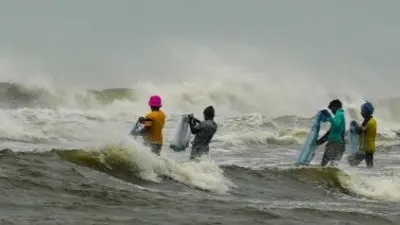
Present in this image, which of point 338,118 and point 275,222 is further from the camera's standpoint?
point 338,118

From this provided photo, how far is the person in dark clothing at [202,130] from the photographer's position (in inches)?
472

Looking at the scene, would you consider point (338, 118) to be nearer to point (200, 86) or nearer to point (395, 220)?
point (395, 220)

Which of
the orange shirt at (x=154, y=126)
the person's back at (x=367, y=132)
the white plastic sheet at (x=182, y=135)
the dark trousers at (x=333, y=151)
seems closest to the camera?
the orange shirt at (x=154, y=126)

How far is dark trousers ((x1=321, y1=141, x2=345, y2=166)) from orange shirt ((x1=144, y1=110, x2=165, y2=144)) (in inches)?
137

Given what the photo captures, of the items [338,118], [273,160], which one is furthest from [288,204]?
[273,160]

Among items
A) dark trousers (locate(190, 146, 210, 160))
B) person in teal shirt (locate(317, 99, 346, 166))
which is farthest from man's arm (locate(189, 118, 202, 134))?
person in teal shirt (locate(317, 99, 346, 166))

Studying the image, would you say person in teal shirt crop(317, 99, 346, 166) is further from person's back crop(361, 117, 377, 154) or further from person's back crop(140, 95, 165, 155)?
person's back crop(140, 95, 165, 155)

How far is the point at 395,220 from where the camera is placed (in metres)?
8.58

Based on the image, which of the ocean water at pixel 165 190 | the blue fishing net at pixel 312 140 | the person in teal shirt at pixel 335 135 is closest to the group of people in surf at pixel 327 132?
the person in teal shirt at pixel 335 135

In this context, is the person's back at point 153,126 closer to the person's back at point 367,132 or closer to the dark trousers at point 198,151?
the dark trousers at point 198,151

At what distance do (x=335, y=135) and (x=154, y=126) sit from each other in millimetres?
3573

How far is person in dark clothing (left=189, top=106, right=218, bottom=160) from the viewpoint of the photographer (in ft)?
39.3

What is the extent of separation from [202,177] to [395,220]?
339cm

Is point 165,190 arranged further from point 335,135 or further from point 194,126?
point 335,135
